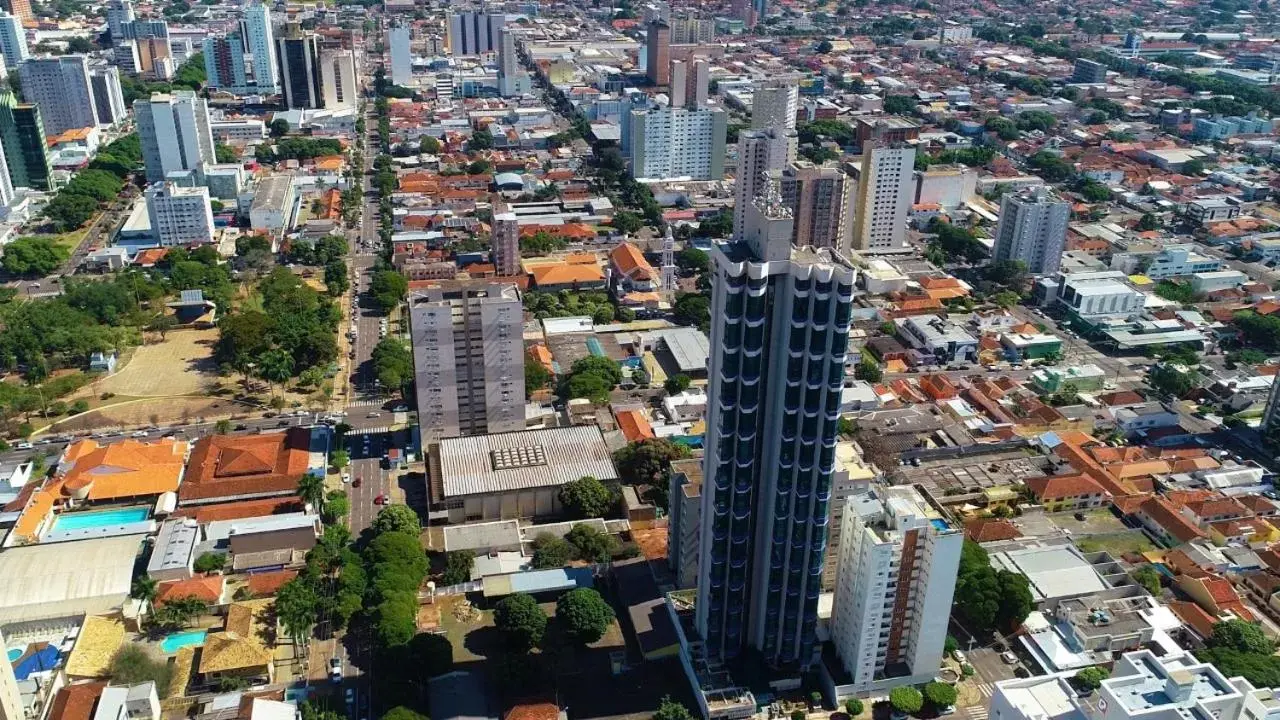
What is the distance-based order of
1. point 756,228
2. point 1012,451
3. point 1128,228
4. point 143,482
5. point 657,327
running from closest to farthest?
point 756,228, point 143,482, point 1012,451, point 657,327, point 1128,228

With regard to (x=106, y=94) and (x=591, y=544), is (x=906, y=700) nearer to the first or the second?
(x=591, y=544)

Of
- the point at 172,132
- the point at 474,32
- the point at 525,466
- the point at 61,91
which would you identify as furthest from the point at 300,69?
the point at 525,466

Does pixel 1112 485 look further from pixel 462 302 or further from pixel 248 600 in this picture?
pixel 248 600

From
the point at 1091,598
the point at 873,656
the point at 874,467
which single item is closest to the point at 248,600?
the point at 873,656

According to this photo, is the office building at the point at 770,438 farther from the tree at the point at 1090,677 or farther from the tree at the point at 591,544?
the tree at the point at 1090,677

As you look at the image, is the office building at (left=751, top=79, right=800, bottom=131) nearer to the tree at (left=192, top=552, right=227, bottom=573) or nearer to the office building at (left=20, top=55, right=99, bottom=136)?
the office building at (left=20, top=55, right=99, bottom=136)

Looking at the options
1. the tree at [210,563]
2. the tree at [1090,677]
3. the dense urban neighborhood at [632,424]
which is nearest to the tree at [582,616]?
the dense urban neighborhood at [632,424]
